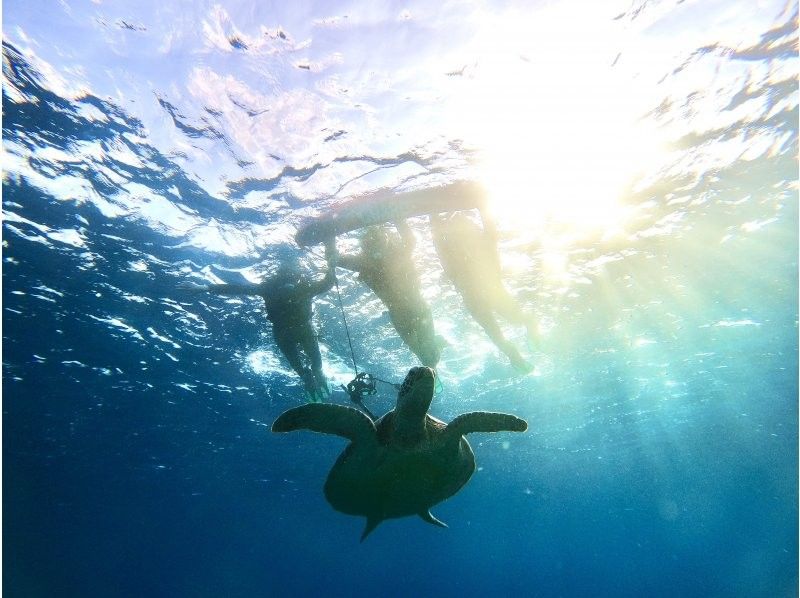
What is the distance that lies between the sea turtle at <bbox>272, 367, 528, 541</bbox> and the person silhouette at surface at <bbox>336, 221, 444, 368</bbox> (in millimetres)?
5656

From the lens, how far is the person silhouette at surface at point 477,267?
10949 millimetres

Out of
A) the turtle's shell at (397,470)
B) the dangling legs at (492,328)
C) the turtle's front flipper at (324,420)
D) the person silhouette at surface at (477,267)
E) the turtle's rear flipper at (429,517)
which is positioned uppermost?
the person silhouette at surface at (477,267)

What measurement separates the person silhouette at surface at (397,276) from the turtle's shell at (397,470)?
564 cm

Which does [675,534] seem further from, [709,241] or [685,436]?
[709,241]

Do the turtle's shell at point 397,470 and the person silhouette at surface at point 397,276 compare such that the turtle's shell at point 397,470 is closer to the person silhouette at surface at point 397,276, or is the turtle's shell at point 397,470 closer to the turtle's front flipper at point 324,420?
the turtle's front flipper at point 324,420

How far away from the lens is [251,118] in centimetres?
747

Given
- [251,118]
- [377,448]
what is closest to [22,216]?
[251,118]

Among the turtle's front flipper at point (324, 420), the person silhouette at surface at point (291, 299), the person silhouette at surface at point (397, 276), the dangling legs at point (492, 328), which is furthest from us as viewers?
→ the dangling legs at point (492, 328)

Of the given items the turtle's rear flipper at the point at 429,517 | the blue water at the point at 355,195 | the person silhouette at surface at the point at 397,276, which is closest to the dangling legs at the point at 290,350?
the blue water at the point at 355,195

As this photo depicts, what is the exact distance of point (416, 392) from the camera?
428 cm

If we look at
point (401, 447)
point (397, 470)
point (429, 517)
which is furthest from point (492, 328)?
point (401, 447)

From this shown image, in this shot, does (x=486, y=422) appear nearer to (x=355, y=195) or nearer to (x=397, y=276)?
(x=355, y=195)

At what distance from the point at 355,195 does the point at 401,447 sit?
6.17 metres

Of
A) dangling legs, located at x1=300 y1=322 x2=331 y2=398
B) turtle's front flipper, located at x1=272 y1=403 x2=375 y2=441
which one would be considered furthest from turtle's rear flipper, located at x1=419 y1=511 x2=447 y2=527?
dangling legs, located at x1=300 y1=322 x2=331 y2=398
